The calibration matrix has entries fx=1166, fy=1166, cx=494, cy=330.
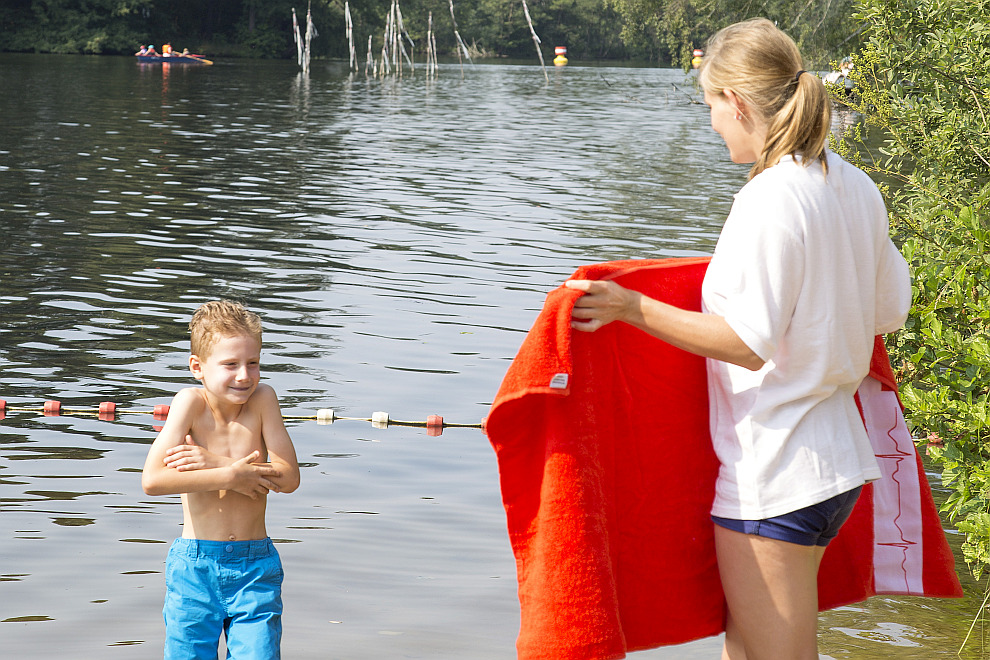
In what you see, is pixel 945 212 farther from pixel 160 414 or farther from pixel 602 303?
pixel 160 414

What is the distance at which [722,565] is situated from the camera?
294 cm

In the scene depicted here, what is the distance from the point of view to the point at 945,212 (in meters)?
4.76

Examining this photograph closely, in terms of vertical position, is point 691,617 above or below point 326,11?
below

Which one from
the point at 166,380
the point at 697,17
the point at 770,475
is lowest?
the point at 166,380

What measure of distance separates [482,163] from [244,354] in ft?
71.1

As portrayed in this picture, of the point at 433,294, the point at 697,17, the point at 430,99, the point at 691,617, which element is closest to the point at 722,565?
the point at 691,617

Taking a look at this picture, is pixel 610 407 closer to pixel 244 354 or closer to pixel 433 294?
pixel 244 354

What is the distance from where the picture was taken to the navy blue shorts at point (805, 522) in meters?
2.78

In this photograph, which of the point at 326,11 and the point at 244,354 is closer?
the point at 244,354

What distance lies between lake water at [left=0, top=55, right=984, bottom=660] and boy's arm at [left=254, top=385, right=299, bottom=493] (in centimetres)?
141

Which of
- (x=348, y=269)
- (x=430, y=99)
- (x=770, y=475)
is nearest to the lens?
(x=770, y=475)

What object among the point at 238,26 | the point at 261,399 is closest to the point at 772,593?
the point at 261,399

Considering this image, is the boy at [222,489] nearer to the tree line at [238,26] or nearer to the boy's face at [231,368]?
the boy's face at [231,368]

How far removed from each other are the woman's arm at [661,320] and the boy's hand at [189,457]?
1.30 m
